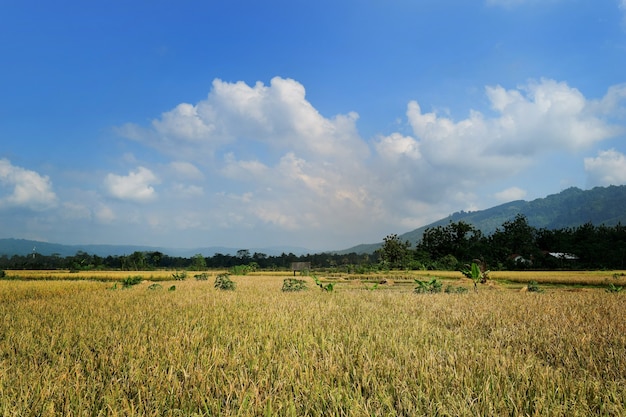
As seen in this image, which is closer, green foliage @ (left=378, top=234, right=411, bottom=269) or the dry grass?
the dry grass

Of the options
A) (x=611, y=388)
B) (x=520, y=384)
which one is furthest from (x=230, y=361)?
(x=611, y=388)

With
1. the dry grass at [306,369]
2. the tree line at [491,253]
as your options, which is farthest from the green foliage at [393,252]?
the dry grass at [306,369]

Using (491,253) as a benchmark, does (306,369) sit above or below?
above

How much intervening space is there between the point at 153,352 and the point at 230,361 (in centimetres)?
127

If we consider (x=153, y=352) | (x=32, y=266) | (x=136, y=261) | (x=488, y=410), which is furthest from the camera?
(x=136, y=261)

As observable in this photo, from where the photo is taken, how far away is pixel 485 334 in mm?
6168

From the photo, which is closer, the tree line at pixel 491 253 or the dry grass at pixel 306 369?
the dry grass at pixel 306 369

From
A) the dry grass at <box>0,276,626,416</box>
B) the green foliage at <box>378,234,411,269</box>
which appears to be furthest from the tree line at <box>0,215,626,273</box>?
the dry grass at <box>0,276,626,416</box>

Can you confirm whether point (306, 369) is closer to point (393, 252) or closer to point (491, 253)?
point (393, 252)

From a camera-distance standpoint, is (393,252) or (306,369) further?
(393,252)

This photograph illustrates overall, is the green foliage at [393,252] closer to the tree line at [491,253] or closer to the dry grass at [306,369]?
the tree line at [491,253]

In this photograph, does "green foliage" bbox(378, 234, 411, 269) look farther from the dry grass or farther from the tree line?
the dry grass

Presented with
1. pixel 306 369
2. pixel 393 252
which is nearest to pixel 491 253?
pixel 393 252

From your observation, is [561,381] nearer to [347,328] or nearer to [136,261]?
[347,328]
